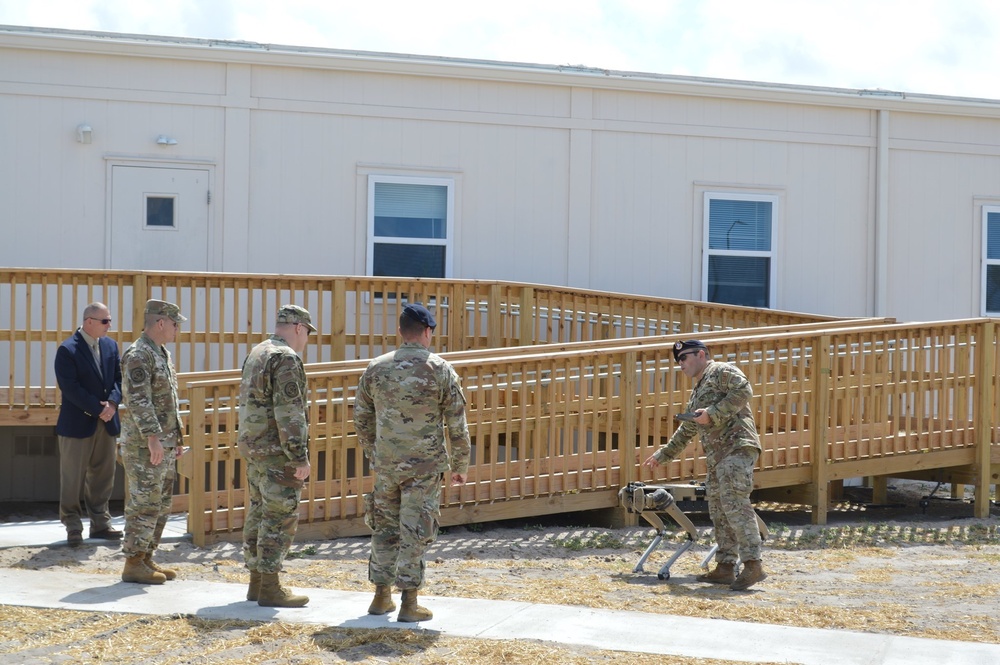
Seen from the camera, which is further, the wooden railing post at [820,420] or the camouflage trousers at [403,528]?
the wooden railing post at [820,420]

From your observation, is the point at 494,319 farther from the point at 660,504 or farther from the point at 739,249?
the point at 660,504

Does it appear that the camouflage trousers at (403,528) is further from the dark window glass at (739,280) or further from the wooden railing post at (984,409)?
the dark window glass at (739,280)

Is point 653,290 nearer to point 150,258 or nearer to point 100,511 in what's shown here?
point 150,258

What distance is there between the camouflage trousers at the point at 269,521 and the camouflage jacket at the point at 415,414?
0.58 m

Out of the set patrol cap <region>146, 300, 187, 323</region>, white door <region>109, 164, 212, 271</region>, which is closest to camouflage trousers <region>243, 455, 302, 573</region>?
patrol cap <region>146, 300, 187, 323</region>

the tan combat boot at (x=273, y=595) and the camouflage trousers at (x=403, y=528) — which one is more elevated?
the camouflage trousers at (x=403, y=528)

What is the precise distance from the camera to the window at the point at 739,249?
48.5ft

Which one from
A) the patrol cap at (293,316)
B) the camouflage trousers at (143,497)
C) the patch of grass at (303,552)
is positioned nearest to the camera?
the patrol cap at (293,316)

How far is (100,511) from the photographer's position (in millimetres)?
8906

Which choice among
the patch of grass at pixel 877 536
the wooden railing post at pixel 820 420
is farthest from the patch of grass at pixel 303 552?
the wooden railing post at pixel 820 420

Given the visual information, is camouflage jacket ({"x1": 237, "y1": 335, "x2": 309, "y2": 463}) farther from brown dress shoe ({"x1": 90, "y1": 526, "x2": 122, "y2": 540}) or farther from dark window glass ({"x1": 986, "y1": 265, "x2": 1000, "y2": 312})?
dark window glass ({"x1": 986, "y1": 265, "x2": 1000, "y2": 312})

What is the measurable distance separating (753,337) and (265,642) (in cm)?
561

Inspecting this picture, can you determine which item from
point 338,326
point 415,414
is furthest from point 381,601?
point 338,326

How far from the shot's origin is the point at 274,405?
670 centimetres
